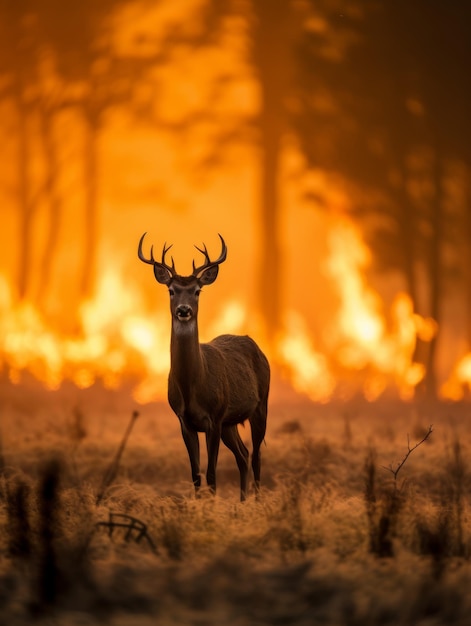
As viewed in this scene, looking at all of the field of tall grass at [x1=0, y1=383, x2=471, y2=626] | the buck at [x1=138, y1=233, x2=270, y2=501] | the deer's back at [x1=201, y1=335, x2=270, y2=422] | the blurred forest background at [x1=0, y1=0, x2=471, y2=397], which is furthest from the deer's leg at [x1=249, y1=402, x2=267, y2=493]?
the blurred forest background at [x1=0, y1=0, x2=471, y2=397]

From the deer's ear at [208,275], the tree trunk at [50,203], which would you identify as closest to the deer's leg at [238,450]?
the deer's ear at [208,275]

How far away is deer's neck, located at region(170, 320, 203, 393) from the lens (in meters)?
13.2

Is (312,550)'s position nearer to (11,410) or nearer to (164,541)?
(164,541)

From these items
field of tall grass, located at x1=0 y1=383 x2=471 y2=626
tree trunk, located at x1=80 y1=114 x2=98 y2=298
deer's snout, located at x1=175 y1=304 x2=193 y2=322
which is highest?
tree trunk, located at x1=80 y1=114 x2=98 y2=298

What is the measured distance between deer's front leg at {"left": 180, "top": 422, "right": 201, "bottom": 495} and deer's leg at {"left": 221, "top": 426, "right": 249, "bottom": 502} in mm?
1316

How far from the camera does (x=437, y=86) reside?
28141mm

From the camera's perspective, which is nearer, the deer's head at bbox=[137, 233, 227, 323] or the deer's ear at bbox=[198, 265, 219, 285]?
the deer's head at bbox=[137, 233, 227, 323]

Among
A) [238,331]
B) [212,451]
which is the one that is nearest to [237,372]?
[212,451]

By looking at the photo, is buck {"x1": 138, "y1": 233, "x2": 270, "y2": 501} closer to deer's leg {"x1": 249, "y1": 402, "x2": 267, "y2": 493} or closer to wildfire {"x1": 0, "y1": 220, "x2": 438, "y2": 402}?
deer's leg {"x1": 249, "y1": 402, "x2": 267, "y2": 493}

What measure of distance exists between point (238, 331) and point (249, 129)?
509 cm

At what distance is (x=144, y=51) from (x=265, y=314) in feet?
24.1

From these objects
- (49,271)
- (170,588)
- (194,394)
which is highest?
(49,271)

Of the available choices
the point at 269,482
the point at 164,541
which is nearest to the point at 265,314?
the point at 269,482

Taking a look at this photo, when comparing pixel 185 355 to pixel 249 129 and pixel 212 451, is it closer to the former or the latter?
pixel 212 451
